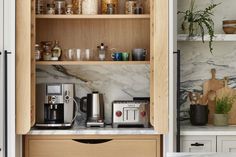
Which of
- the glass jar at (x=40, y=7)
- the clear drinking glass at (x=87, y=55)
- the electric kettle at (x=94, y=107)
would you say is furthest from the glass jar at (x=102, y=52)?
the glass jar at (x=40, y=7)

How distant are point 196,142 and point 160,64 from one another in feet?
2.10

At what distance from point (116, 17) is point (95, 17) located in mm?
160

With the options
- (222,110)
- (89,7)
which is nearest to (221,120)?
(222,110)

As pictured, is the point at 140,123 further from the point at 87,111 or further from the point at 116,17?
the point at 116,17

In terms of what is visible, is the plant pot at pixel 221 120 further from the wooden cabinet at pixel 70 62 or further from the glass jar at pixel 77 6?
the glass jar at pixel 77 6

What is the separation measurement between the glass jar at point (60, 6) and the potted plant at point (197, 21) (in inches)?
37.4

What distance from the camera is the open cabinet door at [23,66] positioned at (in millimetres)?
3355

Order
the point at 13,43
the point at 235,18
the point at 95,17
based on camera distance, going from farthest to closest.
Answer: the point at 235,18 < the point at 95,17 < the point at 13,43

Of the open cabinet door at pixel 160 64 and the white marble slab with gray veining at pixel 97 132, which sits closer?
the open cabinet door at pixel 160 64

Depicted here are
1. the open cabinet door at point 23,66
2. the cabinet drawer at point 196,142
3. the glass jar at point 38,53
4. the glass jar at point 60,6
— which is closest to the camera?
the open cabinet door at point 23,66

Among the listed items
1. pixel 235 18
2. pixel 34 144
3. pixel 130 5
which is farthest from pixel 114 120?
pixel 235 18

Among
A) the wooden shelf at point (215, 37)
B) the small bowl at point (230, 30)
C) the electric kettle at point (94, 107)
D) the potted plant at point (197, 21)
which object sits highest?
the potted plant at point (197, 21)

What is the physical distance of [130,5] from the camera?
3.70m


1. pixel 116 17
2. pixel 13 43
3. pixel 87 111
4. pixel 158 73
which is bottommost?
pixel 87 111
